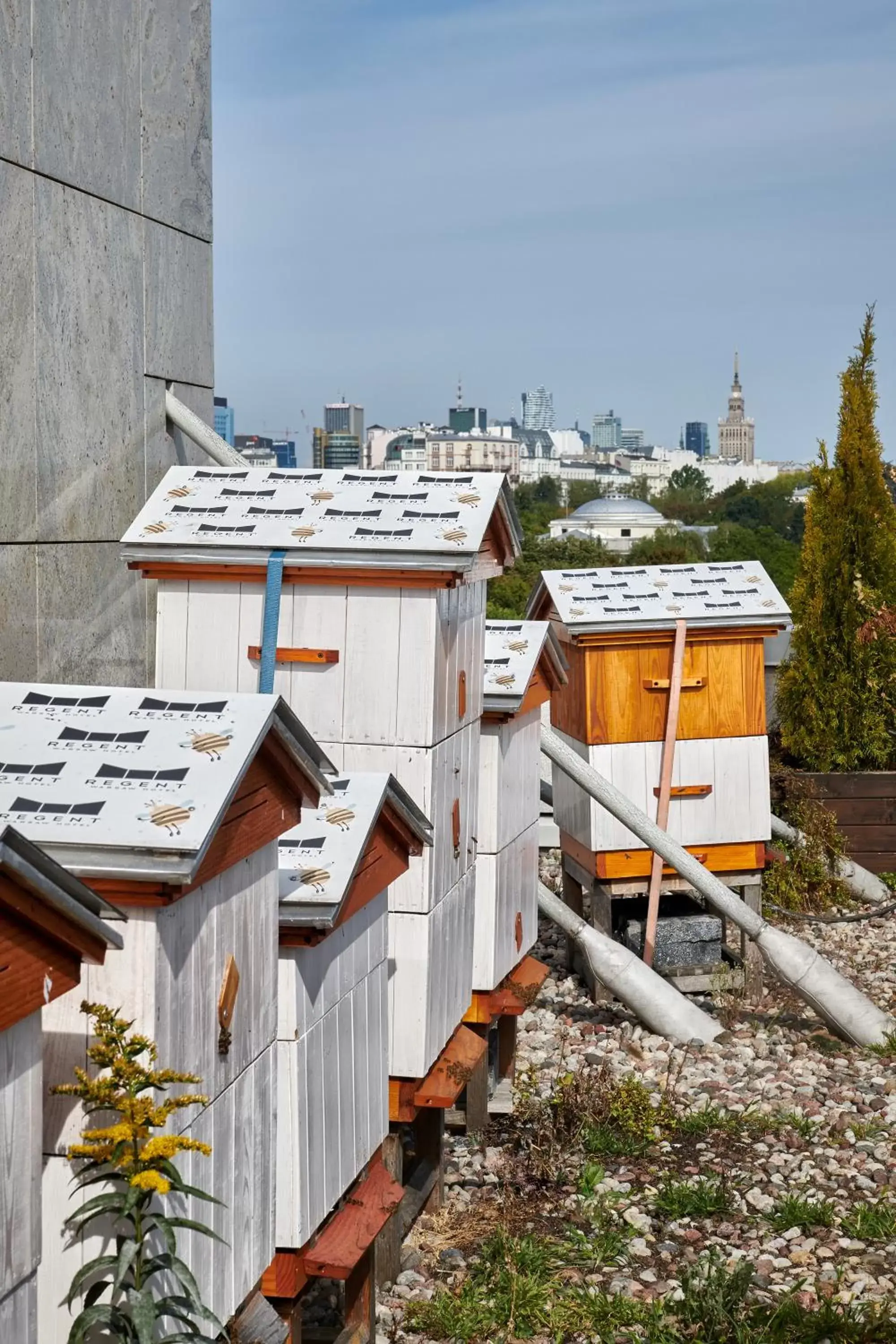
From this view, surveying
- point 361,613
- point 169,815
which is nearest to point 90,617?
point 361,613

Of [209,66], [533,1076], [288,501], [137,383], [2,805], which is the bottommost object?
[533,1076]

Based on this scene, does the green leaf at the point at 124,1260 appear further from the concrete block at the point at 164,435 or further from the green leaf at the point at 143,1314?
the concrete block at the point at 164,435

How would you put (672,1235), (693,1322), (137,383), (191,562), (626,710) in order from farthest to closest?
(626,710)
(137,383)
(672,1235)
(191,562)
(693,1322)

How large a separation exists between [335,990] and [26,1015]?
1954 millimetres

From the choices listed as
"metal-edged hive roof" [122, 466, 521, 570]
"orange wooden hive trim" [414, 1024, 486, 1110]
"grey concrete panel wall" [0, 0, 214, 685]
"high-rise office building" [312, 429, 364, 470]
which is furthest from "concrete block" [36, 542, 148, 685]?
"high-rise office building" [312, 429, 364, 470]

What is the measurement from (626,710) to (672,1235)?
4.00 metres

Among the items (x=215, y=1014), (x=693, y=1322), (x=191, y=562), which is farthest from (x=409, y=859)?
(x=215, y=1014)

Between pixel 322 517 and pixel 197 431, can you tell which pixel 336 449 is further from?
pixel 322 517

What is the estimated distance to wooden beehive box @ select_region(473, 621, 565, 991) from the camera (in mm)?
7211

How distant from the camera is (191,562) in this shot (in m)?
5.94

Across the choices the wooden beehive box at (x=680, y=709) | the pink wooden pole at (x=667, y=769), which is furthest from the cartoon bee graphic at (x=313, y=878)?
the pink wooden pole at (x=667, y=769)

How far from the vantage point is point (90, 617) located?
696 cm

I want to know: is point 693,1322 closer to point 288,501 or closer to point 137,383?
point 288,501

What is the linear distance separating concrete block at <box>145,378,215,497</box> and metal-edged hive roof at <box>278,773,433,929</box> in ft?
10.2
